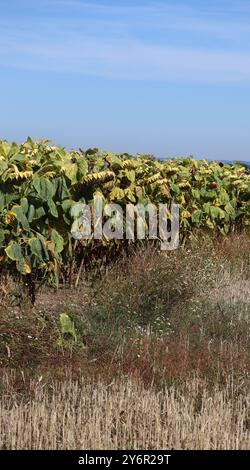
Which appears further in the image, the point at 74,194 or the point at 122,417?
the point at 74,194

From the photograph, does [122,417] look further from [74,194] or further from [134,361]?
[74,194]

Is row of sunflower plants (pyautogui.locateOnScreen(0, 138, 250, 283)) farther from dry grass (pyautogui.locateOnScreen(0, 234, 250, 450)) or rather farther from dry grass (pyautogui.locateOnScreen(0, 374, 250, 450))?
dry grass (pyautogui.locateOnScreen(0, 374, 250, 450))

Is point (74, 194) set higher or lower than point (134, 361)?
higher

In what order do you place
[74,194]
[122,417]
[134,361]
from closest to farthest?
1. [122,417]
2. [134,361]
3. [74,194]

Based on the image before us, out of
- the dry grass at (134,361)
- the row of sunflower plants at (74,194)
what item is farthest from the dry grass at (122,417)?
the row of sunflower plants at (74,194)

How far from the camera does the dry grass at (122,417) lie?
5.02 metres

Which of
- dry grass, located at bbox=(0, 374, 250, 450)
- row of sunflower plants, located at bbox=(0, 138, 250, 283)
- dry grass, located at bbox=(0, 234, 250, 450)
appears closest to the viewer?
dry grass, located at bbox=(0, 374, 250, 450)

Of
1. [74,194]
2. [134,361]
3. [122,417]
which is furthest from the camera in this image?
[74,194]

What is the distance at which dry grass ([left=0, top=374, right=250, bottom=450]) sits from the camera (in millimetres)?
5016

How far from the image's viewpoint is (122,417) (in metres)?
5.40

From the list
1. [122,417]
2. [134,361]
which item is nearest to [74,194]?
[134,361]

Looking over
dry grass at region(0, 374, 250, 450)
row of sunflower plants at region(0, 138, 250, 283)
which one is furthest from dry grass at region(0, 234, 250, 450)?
row of sunflower plants at region(0, 138, 250, 283)

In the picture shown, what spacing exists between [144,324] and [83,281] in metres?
1.82
